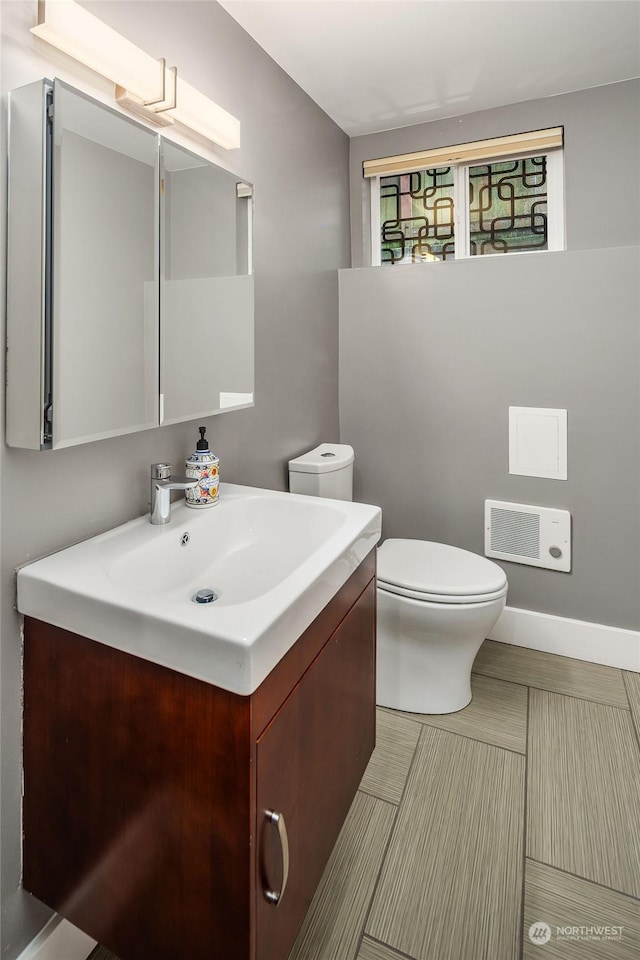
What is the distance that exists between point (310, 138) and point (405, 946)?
261cm

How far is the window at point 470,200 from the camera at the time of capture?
7.67 feet

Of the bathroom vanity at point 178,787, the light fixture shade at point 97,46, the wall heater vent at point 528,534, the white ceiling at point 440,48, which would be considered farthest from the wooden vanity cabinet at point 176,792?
the white ceiling at point 440,48

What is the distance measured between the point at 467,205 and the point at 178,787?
2.57 m

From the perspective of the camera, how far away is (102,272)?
1.10 m

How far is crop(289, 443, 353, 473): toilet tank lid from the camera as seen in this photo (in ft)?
6.66

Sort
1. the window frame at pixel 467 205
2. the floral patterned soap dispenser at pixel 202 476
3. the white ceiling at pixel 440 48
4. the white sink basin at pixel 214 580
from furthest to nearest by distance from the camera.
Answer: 1. the window frame at pixel 467 205
2. the white ceiling at pixel 440 48
3. the floral patterned soap dispenser at pixel 202 476
4. the white sink basin at pixel 214 580

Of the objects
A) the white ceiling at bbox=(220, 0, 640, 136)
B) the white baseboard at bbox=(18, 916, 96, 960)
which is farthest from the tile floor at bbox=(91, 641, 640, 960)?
the white ceiling at bbox=(220, 0, 640, 136)

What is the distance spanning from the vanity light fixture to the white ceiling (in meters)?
0.51

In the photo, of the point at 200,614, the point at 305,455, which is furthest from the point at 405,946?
the point at 305,455

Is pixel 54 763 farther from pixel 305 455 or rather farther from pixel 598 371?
pixel 598 371

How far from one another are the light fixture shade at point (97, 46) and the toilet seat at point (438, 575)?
151 cm

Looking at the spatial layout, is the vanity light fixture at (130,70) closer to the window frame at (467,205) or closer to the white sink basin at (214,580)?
the white sink basin at (214,580)

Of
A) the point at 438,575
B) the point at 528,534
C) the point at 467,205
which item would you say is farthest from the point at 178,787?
the point at 467,205

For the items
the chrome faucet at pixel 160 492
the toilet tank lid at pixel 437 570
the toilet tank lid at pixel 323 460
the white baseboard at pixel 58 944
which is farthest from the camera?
the toilet tank lid at pixel 323 460
